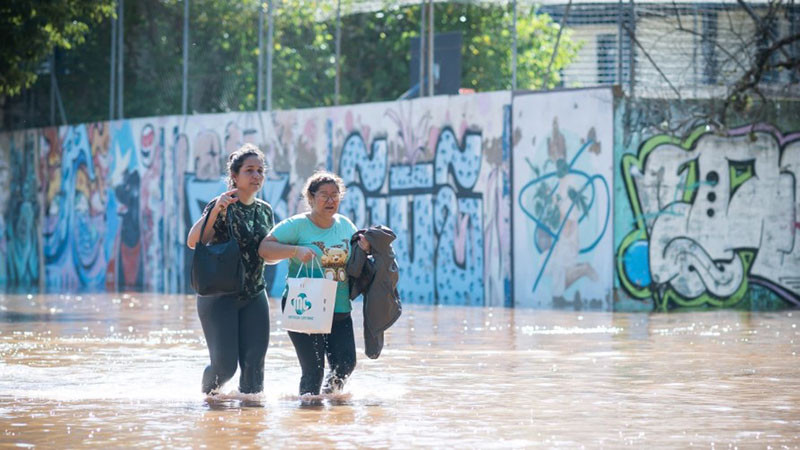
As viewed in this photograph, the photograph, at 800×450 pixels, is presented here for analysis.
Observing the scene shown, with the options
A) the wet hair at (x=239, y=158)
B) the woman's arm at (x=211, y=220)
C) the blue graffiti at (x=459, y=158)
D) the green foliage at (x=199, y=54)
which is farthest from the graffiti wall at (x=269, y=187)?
the woman's arm at (x=211, y=220)

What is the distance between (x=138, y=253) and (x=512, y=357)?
58.0 ft

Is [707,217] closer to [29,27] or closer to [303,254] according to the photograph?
[29,27]

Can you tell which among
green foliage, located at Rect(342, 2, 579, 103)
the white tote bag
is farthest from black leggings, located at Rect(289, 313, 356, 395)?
green foliage, located at Rect(342, 2, 579, 103)

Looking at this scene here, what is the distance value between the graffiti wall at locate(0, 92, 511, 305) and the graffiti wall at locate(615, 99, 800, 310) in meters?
2.12

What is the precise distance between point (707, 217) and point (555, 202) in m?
2.11

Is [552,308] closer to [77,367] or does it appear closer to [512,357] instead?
[512,357]

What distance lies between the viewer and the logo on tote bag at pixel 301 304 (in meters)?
9.15

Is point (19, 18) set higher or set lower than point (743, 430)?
higher

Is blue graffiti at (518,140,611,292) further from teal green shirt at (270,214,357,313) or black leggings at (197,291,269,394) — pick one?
black leggings at (197,291,269,394)

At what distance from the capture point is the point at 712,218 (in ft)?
69.3

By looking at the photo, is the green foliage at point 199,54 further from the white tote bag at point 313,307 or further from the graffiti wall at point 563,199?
the white tote bag at point 313,307

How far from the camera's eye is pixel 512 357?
1290cm

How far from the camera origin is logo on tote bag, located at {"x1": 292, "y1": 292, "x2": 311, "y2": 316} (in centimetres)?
915

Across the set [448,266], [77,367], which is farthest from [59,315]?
[77,367]
